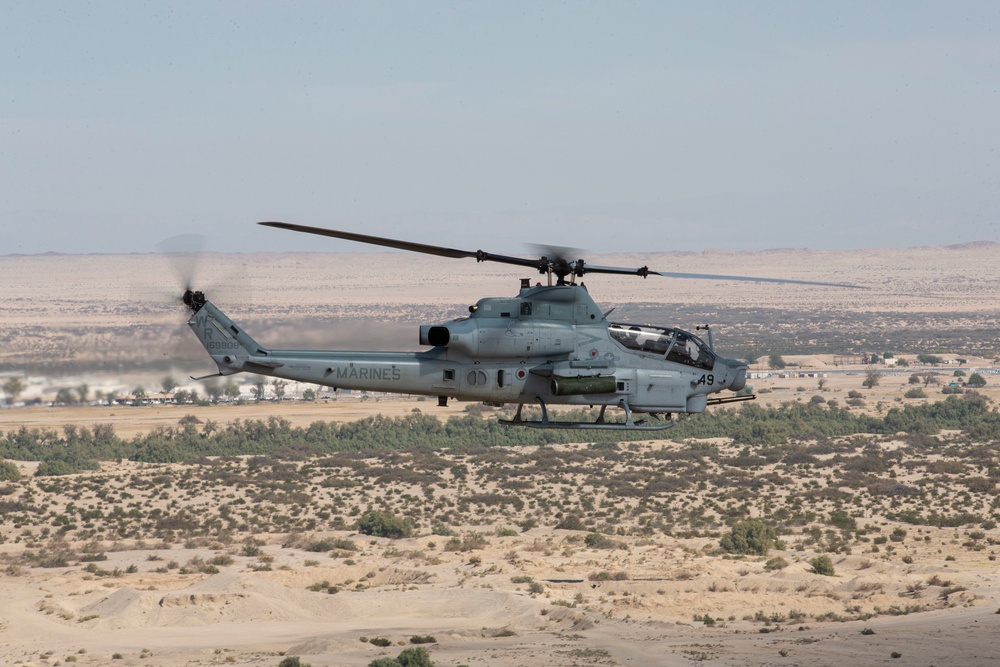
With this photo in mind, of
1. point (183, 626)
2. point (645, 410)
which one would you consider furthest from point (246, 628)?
point (645, 410)

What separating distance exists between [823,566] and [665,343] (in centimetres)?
2010

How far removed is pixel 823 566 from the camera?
5028 centimetres

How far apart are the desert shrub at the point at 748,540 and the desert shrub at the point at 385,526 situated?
14.9 m

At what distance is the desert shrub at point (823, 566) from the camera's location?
Answer: 164 ft

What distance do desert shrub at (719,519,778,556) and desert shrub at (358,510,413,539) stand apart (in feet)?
48.9

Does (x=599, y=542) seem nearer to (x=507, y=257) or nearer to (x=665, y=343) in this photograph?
(x=665, y=343)

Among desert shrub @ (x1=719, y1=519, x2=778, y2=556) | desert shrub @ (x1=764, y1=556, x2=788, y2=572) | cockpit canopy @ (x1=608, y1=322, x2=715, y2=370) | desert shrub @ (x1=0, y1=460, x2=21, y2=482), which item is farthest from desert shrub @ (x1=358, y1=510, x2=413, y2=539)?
cockpit canopy @ (x1=608, y1=322, x2=715, y2=370)

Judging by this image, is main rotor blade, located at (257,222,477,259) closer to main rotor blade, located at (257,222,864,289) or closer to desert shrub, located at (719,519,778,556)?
main rotor blade, located at (257,222,864,289)

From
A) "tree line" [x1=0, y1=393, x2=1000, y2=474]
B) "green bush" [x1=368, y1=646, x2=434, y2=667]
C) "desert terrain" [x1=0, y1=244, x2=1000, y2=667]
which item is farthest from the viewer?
"tree line" [x1=0, y1=393, x2=1000, y2=474]

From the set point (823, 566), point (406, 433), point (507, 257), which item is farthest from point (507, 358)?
point (406, 433)

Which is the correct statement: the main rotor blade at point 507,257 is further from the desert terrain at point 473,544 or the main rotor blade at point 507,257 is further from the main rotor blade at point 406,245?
the desert terrain at point 473,544

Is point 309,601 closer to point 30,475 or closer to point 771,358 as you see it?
point 30,475

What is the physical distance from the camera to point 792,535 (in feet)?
196

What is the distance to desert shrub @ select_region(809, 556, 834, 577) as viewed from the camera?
50062mm
